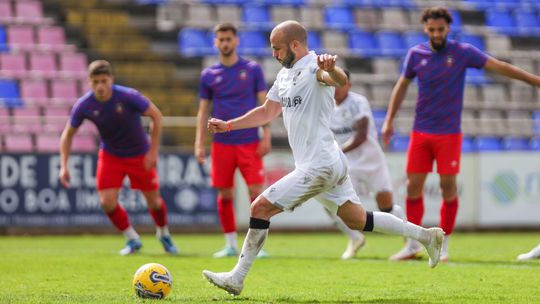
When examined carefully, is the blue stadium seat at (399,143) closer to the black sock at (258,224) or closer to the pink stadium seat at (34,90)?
the pink stadium seat at (34,90)

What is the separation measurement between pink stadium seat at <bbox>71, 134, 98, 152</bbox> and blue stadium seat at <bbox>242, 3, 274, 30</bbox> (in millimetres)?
7193

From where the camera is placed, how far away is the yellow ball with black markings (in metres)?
7.36

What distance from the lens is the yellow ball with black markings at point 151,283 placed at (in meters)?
7.36

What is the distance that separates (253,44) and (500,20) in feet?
25.1

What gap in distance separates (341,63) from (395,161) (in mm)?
6623

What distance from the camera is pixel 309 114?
752 centimetres

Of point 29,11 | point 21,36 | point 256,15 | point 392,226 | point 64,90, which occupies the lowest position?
point 64,90

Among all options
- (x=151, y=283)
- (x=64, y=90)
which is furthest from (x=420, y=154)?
(x=64, y=90)

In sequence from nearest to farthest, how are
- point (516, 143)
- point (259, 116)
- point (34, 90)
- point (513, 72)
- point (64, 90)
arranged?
point (259, 116), point (513, 72), point (34, 90), point (64, 90), point (516, 143)

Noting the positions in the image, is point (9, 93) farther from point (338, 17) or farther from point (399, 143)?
point (338, 17)

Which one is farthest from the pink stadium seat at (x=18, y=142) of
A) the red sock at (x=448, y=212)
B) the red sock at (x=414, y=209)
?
the red sock at (x=448, y=212)

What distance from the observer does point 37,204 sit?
17094mm

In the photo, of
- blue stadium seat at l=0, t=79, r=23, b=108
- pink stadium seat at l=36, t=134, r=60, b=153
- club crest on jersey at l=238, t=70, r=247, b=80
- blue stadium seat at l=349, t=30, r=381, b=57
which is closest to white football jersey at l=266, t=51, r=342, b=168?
club crest on jersey at l=238, t=70, r=247, b=80

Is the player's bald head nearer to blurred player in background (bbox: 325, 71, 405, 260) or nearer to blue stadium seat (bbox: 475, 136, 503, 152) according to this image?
blurred player in background (bbox: 325, 71, 405, 260)
